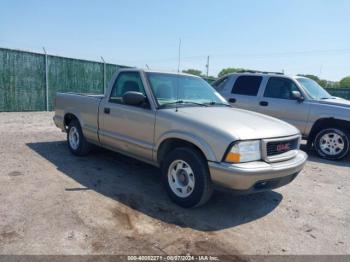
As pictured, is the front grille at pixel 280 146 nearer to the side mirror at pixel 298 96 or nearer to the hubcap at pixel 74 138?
the side mirror at pixel 298 96

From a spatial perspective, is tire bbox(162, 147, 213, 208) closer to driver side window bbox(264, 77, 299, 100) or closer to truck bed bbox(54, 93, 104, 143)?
truck bed bbox(54, 93, 104, 143)

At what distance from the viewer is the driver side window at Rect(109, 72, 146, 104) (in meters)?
5.04

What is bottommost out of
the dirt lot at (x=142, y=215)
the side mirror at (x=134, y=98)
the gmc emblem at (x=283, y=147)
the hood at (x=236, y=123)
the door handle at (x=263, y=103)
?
the dirt lot at (x=142, y=215)

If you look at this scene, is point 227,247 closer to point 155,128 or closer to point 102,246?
point 102,246

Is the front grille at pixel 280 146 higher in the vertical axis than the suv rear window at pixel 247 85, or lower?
lower

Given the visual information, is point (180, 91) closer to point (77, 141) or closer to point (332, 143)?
point (77, 141)

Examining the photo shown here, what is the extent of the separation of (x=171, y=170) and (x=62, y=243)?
1664 mm

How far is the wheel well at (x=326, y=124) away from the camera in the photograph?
283 inches

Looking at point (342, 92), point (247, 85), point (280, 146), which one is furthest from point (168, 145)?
point (342, 92)

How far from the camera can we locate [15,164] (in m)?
5.72

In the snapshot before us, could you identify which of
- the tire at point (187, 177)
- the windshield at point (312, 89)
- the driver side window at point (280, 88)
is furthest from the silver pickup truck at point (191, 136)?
the windshield at point (312, 89)

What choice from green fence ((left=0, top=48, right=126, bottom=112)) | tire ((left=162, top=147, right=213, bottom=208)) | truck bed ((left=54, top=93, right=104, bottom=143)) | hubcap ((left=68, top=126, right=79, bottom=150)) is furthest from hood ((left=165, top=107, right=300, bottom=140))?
green fence ((left=0, top=48, right=126, bottom=112))

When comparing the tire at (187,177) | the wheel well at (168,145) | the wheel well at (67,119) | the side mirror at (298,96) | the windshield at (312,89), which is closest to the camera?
the tire at (187,177)

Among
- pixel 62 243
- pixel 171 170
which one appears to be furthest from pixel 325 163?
pixel 62 243
